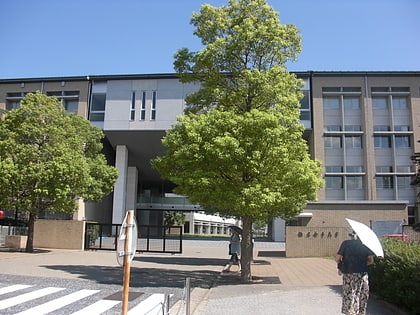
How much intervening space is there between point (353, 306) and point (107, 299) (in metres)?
5.36

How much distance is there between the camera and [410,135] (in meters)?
42.3

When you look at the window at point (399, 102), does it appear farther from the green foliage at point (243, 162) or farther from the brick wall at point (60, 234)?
the green foliage at point (243, 162)

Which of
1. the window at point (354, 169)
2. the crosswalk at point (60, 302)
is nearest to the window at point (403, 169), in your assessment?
the window at point (354, 169)

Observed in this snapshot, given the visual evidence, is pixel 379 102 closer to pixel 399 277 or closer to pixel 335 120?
pixel 335 120

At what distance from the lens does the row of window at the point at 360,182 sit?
41594mm

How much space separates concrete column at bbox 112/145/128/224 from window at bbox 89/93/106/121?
365 cm

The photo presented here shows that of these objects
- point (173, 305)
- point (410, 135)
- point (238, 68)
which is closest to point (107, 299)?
point (173, 305)

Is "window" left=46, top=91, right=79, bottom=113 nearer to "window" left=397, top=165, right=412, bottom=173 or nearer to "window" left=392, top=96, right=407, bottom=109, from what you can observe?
"window" left=392, top=96, right=407, bottom=109

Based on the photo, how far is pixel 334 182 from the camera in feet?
138

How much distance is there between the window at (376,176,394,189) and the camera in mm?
41656

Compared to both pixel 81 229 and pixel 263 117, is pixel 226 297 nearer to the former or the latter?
pixel 263 117

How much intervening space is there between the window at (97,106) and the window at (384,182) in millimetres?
27520

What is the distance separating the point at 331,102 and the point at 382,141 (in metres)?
6.25

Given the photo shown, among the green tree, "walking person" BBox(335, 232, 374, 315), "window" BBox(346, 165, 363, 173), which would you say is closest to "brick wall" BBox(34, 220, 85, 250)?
the green tree
